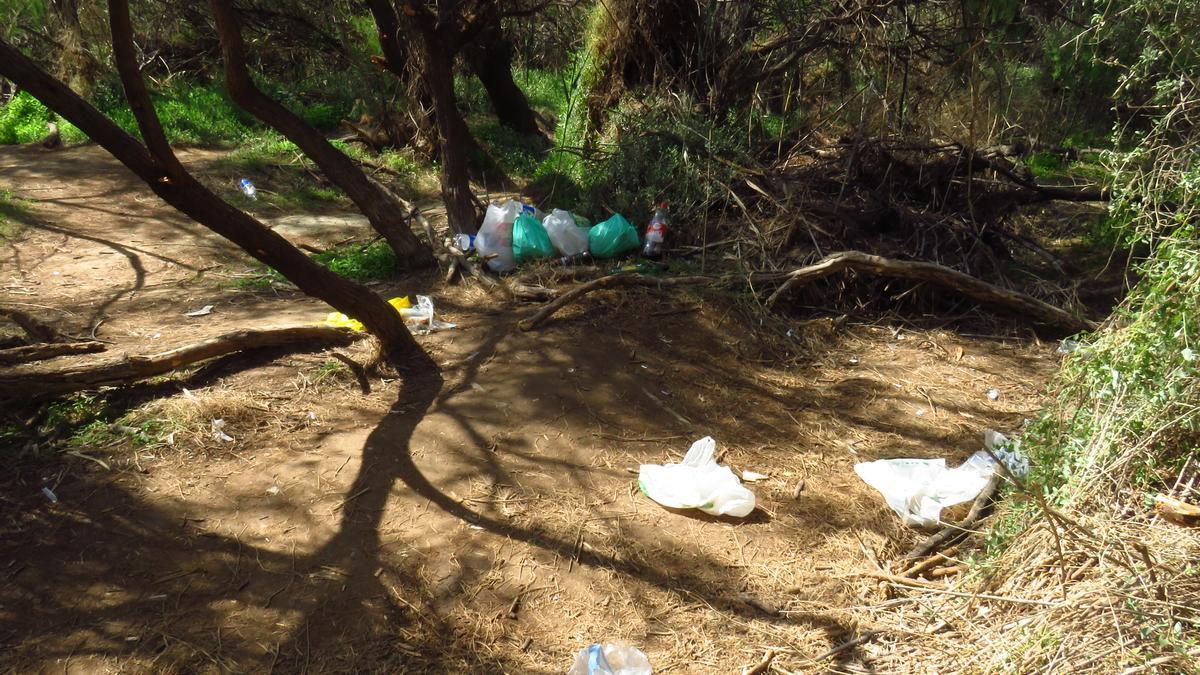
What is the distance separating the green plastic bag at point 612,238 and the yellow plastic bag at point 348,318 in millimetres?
1506

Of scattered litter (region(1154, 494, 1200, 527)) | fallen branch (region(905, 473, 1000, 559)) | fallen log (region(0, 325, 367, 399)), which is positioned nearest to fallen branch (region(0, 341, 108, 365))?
fallen log (region(0, 325, 367, 399))

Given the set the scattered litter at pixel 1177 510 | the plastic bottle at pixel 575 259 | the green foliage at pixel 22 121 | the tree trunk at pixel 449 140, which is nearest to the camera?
the scattered litter at pixel 1177 510

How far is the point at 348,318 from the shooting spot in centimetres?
454

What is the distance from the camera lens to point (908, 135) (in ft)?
21.5

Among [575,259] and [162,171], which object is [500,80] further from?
[162,171]

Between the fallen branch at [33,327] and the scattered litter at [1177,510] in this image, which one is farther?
the fallen branch at [33,327]

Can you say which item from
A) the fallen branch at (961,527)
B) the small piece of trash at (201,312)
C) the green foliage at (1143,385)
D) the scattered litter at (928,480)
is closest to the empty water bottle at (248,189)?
the small piece of trash at (201,312)

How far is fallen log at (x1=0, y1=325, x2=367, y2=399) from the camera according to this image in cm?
364

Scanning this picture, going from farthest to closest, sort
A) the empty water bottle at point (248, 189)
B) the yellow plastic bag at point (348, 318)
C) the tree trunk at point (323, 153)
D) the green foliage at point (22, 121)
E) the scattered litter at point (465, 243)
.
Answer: the green foliage at point (22, 121), the empty water bottle at point (248, 189), the scattered litter at point (465, 243), the yellow plastic bag at point (348, 318), the tree trunk at point (323, 153)

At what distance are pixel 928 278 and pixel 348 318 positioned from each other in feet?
12.2

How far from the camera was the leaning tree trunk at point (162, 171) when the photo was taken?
3.23 m

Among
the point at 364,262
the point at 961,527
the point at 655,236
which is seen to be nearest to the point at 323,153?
the point at 364,262

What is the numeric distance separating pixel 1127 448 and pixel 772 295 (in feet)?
9.74

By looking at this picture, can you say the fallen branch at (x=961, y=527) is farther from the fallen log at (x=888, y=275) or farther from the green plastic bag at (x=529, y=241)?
the green plastic bag at (x=529, y=241)
